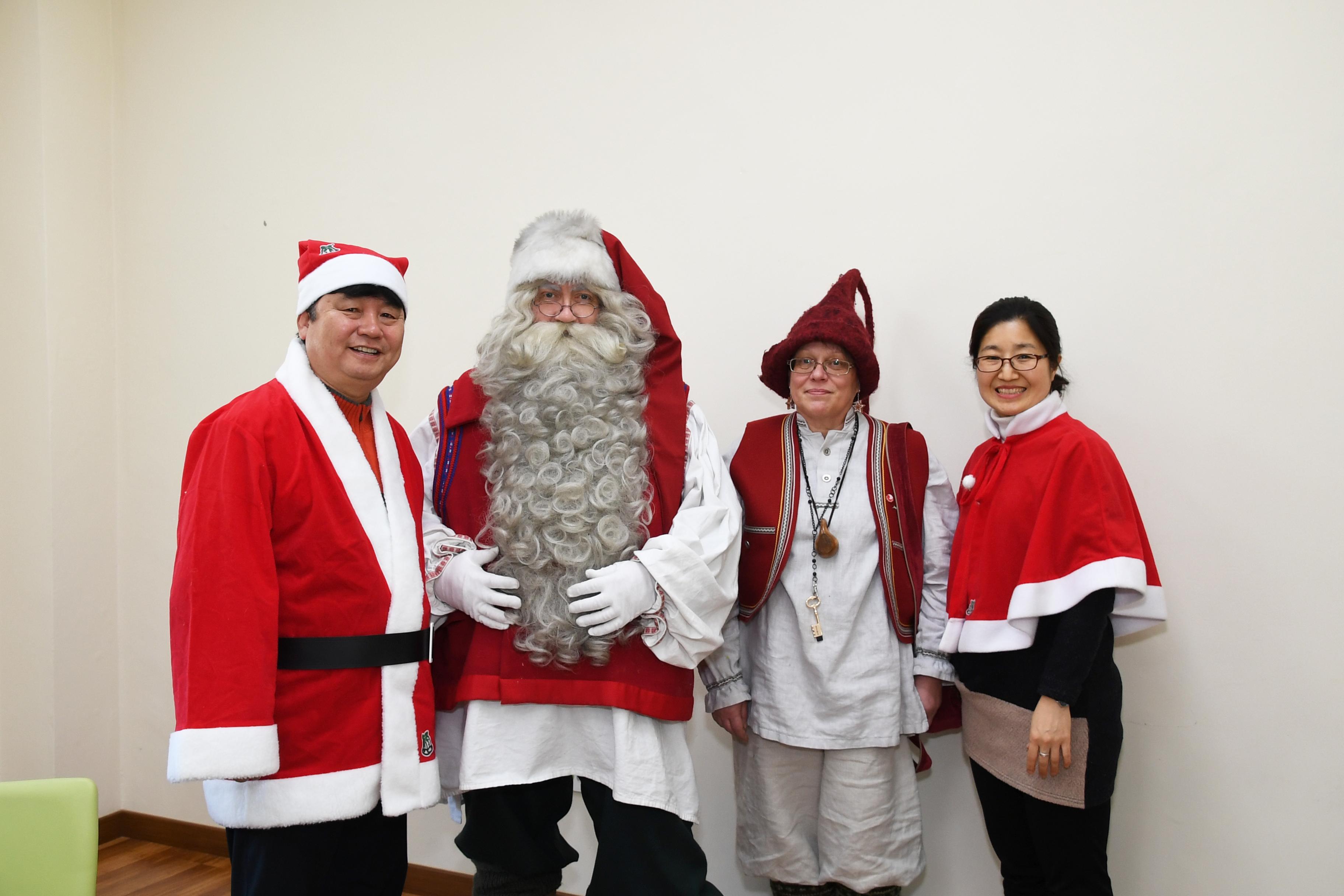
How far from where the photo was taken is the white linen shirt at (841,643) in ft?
6.38

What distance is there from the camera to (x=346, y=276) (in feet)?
A: 5.41

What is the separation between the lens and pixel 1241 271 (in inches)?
79.4

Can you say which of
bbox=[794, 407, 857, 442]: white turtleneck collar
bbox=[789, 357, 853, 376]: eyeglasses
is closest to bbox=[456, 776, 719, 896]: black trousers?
bbox=[794, 407, 857, 442]: white turtleneck collar

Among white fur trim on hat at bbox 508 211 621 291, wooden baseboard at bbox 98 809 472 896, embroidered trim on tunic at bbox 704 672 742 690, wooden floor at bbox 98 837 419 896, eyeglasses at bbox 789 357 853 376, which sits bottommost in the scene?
Result: wooden floor at bbox 98 837 419 896

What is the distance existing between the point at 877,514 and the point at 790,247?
2.87 ft

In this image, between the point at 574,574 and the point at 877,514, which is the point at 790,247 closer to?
the point at 877,514

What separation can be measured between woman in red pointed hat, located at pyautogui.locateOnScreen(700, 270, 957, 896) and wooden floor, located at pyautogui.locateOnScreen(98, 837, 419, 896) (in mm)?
1967

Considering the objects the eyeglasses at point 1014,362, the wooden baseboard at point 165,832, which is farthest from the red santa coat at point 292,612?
the wooden baseboard at point 165,832

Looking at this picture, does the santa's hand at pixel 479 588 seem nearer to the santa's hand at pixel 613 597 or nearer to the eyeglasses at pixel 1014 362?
the santa's hand at pixel 613 597

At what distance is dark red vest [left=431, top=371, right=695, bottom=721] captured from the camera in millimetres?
1740

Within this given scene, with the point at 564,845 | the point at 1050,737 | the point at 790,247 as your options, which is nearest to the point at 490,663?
the point at 564,845

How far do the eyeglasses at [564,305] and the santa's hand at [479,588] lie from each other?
0.56m

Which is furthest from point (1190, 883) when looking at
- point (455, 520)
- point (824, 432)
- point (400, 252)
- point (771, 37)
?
point (400, 252)

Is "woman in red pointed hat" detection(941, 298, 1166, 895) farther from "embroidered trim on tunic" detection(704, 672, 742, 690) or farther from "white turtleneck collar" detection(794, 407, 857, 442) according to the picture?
"embroidered trim on tunic" detection(704, 672, 742, 690)
